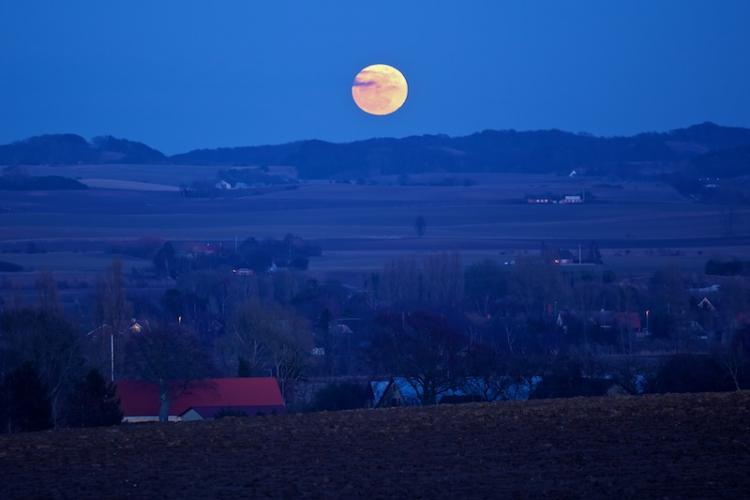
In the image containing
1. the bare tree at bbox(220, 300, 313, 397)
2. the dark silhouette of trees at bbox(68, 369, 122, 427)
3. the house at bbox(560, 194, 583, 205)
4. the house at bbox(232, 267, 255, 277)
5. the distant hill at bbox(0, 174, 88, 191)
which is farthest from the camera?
the distant hill at bbox(0, 174, 88, 191)

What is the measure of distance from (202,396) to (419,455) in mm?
12516

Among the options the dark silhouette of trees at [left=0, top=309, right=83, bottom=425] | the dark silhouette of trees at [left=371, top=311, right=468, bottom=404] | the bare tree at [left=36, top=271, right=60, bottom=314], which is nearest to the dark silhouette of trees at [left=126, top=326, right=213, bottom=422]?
the dark silhouette of trees at [left=0, top=309, right=83, bottom=425]

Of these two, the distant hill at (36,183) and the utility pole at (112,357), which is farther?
the distant hill at (36,183)

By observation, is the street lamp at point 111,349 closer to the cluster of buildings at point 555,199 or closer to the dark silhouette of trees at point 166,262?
the dark silhouette of trees at point 166,262

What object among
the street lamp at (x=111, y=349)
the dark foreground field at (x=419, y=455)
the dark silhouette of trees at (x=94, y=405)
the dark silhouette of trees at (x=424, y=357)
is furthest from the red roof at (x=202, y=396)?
the dark foreground field at (x=419, y=455)

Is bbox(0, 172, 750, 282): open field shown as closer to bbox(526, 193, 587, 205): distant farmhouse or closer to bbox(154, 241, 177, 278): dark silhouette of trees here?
bbox(526, 193, 587, 205): distant farmhouse

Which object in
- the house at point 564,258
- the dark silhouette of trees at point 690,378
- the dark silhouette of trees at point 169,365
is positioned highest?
the dark silhouette of trees at point 169,365

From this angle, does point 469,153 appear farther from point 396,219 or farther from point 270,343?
point 270,343

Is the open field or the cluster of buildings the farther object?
the cluster of buildings

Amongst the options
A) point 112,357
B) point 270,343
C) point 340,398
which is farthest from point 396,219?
point 340,398

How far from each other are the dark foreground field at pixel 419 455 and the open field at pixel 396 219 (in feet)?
146

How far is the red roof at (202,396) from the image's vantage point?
2556 cm

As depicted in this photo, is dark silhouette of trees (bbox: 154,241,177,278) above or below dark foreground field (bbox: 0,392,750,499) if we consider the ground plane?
below

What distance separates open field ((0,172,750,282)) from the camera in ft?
238
